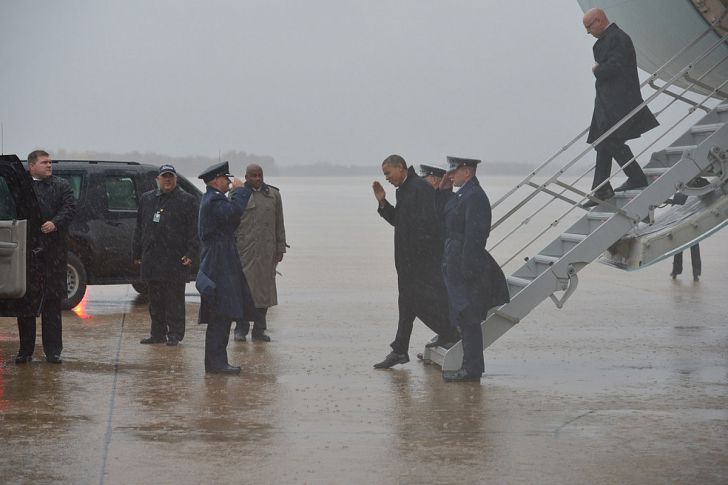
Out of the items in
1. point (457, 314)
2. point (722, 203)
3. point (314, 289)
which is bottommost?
point (314, 289)

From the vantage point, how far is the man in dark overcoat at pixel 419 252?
10180 mm

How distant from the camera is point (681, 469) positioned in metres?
6.74

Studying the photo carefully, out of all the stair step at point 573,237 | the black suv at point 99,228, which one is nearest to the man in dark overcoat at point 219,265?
the stair step at point 573,237

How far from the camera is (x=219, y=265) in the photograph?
9.95 metres

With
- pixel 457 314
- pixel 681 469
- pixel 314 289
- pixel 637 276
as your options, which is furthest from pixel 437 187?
pixel 637 276

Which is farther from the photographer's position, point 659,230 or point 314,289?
point 314,289

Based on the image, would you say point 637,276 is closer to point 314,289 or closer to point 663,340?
point 314,289

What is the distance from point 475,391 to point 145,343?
3831 millimetres

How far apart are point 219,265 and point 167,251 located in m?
1.94

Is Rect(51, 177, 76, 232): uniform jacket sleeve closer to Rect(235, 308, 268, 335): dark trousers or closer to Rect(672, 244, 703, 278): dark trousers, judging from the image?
Rect(235, 308, 268, 335): dark trousers

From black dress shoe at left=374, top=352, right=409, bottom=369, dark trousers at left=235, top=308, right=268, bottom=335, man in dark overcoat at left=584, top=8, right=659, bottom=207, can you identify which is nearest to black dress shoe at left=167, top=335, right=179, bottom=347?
dark trousers at left=235, top=308, right=268, bottom=335

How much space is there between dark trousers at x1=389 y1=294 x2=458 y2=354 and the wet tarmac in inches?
8.6

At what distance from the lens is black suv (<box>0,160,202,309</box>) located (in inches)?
578

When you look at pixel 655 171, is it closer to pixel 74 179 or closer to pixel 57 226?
pixel 57 226
